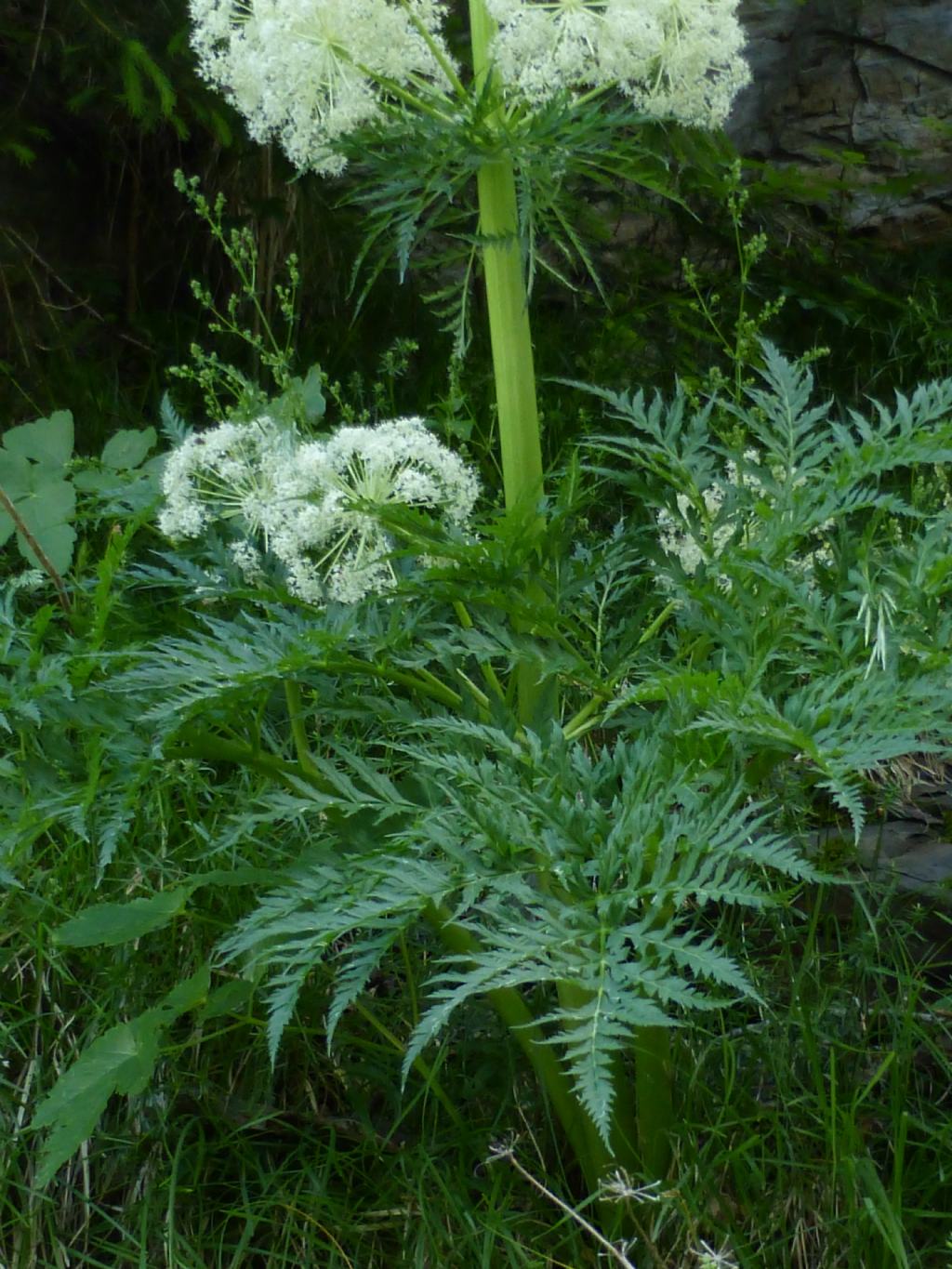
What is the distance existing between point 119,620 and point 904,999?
146 cm

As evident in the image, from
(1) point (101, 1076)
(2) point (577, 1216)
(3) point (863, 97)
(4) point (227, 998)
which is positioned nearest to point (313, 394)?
(4) point (227, 998)

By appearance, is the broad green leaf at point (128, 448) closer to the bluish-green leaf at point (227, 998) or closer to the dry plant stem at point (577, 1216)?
the bluish-green leaf at point (227, 998)

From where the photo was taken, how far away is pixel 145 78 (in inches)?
130

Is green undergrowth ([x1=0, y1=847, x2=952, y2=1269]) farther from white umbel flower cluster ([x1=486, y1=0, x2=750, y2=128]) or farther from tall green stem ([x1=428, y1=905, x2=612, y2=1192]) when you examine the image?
white umbel flower cluster ([x1=486, y1=0, x2=750, y2=128])

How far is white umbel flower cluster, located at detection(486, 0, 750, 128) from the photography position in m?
1.57

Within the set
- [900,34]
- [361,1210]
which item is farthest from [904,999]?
[900,34]

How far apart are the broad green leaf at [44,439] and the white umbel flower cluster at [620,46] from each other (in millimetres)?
1575

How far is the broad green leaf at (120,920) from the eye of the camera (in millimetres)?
1720

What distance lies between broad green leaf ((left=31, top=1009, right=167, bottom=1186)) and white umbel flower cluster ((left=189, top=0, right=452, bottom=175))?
3.60ft

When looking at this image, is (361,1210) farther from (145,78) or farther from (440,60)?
(145,78)

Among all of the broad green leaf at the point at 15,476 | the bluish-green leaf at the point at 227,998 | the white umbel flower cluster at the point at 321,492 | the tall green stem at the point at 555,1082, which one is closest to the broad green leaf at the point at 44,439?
the broad green leaf at the point at 15,476

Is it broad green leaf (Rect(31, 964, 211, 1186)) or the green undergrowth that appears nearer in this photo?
broad green leaf (Rect(31, 964, 211, 1186))

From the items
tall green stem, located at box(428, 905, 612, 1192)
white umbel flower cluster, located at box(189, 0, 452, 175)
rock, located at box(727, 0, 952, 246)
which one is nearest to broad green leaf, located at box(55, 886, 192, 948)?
tall green stem, located at box(428, 905, 612, 1192)

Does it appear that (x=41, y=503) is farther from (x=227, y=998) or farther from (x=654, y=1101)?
(x=654, y=1101)
